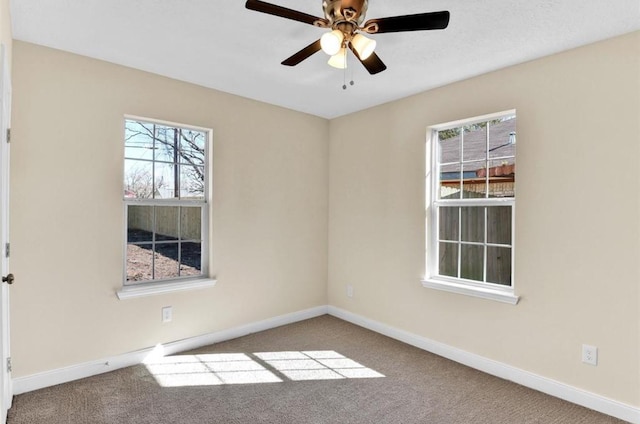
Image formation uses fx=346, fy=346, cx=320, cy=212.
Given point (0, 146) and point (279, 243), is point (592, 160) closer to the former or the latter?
point (279, 243)

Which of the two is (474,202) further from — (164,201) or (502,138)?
(164,201)

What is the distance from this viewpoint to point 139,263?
3008mm

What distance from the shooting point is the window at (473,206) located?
9.31 feet

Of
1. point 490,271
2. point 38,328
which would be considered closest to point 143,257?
point 38,328

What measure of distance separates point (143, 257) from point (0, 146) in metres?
1.50

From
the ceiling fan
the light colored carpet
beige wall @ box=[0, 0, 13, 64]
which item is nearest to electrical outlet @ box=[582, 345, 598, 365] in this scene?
the light colored carpet

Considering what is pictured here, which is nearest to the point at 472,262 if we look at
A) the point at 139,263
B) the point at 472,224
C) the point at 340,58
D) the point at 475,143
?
the point at 472,224

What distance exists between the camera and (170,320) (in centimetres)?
309

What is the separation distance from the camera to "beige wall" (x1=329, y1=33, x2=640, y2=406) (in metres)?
2.20

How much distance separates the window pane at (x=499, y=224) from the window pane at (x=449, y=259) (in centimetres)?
35

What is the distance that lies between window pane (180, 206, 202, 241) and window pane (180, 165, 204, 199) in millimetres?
126

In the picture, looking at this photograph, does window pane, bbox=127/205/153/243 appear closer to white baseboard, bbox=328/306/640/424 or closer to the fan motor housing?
the fan motor housing

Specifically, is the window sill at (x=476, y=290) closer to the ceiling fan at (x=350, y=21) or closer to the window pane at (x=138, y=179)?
the ceiling fan at (x=350, y=21)

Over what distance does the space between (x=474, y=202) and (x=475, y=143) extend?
52cm
